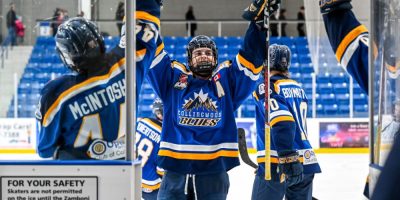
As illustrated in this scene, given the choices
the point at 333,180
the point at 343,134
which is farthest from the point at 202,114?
the point at 343,134

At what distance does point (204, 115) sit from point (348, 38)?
938 mm

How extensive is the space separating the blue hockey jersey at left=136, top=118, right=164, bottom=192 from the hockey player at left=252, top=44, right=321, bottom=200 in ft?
1.60

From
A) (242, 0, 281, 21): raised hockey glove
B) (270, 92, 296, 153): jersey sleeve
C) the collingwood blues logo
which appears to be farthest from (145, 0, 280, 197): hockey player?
(270, 92, 296, 153): jersey sleeve

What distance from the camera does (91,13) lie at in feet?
6.44

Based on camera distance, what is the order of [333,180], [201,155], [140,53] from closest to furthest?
1. [140,53]
2. [201,155]
3. [333,180]

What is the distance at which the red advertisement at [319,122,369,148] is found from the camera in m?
9.27

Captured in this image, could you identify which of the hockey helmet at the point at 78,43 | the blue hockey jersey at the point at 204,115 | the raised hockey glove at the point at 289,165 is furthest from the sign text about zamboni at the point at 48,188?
the raised hockey glove at the point at 289,165

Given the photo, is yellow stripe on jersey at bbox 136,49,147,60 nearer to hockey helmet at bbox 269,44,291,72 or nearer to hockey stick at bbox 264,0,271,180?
hockey stick at bbox 264,0,271,180

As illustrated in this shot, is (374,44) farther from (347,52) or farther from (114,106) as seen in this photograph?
(114,106)

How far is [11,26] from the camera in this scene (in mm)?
2051

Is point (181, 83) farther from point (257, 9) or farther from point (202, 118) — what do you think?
point (257, 9)

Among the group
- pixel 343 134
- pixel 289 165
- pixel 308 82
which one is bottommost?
pixel 343 134

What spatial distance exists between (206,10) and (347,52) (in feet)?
42.2

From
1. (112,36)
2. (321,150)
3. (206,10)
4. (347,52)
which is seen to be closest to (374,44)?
(347,52)
